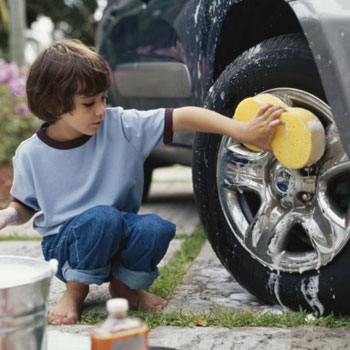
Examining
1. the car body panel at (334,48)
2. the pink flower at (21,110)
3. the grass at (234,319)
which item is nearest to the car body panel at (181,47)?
the car body panel at (334,48)

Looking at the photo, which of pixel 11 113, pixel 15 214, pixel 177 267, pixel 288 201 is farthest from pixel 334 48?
pixel 11 113

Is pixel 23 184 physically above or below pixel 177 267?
above

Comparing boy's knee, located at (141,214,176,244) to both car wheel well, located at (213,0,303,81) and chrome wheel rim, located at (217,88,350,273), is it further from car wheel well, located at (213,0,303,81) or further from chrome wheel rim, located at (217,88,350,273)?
car wheel well, located at (213,0,303,81)

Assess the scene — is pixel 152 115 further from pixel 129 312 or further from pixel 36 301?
pixel 36 301

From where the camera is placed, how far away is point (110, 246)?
101 inches

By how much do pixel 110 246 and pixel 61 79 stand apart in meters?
0.55

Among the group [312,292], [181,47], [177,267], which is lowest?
[177,267]

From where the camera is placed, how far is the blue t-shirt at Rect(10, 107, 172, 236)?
8.71 ft

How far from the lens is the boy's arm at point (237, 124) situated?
93.3 inches

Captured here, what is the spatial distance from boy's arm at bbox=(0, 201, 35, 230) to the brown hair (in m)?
0.31

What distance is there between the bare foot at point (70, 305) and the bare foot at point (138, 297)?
0.11 metres

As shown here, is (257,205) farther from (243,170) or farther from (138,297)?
(138,297)

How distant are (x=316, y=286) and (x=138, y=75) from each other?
1796 millimetres

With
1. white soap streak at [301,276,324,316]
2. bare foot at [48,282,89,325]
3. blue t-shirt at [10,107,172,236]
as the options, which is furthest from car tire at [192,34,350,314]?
bare foot at [48,282,89,325]
